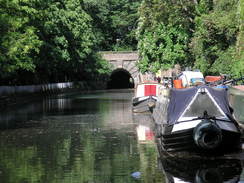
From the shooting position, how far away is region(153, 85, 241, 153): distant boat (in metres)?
18.5

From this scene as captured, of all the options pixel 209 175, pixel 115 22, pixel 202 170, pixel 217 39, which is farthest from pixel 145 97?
pixel 115 22

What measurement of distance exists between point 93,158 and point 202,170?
3739 mm

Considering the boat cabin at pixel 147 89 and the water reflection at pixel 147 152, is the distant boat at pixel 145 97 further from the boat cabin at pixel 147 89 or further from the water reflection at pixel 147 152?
the water reflection at pixel 147 152

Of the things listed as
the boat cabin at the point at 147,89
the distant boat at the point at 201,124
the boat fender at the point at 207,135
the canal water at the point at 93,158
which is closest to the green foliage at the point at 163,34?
the boat cabin at the point at 147,89

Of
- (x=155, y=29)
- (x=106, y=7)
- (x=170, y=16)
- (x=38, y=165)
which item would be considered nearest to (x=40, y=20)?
(x=155, y=29)

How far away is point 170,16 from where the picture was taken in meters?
47.9

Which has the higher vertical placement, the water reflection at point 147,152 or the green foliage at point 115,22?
the green foliage at point 115,22

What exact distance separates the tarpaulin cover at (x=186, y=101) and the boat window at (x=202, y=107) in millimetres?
146

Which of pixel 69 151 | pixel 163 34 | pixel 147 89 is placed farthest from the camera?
pixel 163 34

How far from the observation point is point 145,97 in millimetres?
40156

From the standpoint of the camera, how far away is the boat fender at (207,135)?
18.3 meters

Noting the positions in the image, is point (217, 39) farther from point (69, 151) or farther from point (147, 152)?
point (69, 151)

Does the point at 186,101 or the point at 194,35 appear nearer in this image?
the point at 186,101

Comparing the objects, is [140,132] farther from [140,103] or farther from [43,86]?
[43,86]
